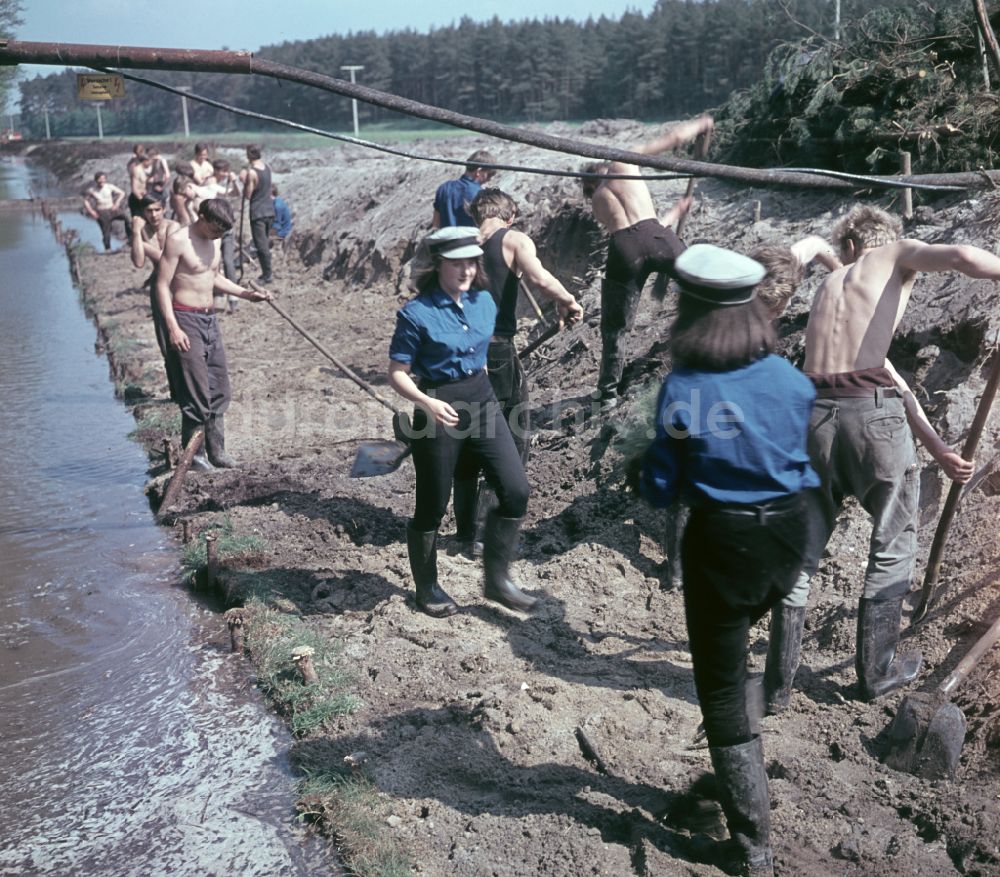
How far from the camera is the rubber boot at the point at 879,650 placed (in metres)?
4.39

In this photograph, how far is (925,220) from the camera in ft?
24.4

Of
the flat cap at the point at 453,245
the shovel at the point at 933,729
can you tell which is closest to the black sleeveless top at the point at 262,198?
the flat cap at the point at 453,245

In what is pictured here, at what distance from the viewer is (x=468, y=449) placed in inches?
204

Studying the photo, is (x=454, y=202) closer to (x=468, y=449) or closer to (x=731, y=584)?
(x=468, y=449)

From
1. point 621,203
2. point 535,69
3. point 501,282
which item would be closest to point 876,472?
point 501,282

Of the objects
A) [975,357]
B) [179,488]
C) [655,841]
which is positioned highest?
[975,357]

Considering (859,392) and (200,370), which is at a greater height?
(859,392)

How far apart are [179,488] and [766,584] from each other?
5649mm

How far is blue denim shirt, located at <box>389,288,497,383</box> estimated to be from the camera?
4906mm

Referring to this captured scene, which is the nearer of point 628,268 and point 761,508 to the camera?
point 761,508

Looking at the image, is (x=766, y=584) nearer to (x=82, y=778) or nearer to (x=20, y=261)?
(x=82, y=778)

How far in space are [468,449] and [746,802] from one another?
7.56ft

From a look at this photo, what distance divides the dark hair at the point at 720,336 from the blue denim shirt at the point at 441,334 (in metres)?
1.88

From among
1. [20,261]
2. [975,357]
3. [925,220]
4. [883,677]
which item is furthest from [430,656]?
[20,261]
